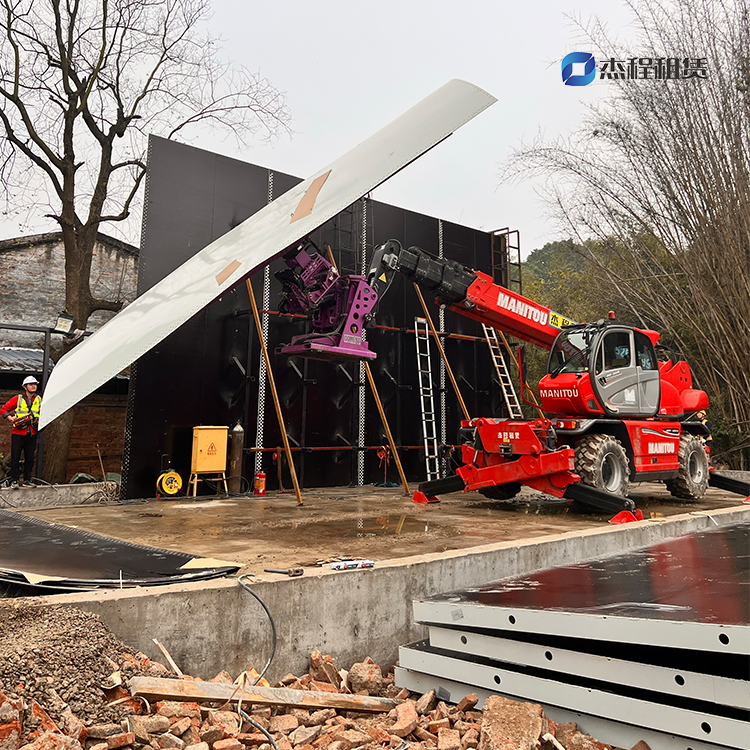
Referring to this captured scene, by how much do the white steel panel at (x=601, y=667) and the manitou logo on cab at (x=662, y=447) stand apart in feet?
19.8

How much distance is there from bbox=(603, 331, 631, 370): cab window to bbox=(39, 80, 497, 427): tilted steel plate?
12.9ft

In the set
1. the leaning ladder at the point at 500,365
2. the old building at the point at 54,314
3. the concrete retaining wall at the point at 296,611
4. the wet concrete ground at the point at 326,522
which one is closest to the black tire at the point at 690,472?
the wet concrete ground at the point at 326,522

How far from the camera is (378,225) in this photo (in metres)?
12.0

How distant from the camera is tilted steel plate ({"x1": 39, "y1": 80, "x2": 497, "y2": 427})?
4070 millimetres

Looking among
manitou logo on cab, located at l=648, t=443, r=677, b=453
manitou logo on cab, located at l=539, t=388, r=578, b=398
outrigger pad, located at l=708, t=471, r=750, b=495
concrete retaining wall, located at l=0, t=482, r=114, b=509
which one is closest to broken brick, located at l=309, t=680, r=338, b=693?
manitou logo on cab, located at l=539, t=388, r=578, b=398

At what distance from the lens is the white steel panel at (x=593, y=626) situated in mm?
2135

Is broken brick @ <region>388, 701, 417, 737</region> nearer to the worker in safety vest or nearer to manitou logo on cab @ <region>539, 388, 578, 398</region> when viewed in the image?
manitou logo on cab @ <region>539, 388, 578, 398</region>

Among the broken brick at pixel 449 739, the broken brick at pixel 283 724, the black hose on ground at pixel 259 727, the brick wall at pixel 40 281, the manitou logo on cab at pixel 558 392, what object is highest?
the brick wall at pixel 40 281

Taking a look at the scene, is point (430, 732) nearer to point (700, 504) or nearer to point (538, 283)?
point (700, 504)

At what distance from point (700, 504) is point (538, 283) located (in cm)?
2371

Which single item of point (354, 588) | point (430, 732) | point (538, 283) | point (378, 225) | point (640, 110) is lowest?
point (430, 732)

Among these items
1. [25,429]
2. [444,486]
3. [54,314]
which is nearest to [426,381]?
[444,486]

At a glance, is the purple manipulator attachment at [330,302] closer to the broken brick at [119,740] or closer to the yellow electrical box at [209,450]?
the yellow electrical box at [209,450]

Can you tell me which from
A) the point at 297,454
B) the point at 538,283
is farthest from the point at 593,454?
the point at 538,283
